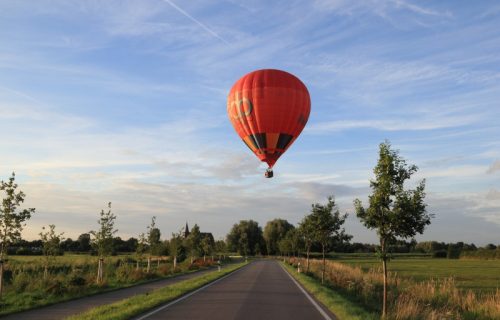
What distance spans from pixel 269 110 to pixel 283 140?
212 cm

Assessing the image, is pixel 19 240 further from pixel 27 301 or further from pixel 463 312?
pixel 463 312

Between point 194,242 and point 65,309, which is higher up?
point 194,242

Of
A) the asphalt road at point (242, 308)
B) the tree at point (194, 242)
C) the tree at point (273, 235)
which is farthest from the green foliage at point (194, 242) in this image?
the tree at point (273, 235)

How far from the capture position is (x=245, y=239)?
14062 centimetres

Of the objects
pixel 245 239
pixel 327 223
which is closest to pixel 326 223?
pixel 327 223

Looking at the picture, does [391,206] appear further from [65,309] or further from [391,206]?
[65,309]

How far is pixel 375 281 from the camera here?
26.0 meters

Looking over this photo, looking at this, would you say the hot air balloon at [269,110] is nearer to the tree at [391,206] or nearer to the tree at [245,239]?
the tree at [391,206]

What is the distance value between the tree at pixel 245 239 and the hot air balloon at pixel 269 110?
11541cm

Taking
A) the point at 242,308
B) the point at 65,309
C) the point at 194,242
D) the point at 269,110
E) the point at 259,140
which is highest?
the point at 269,110

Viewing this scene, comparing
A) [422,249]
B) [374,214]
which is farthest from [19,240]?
[422,249]

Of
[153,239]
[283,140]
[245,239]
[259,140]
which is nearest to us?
[259,140]

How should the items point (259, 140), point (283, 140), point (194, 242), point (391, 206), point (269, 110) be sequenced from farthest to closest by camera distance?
1. point (194, 242)
2. point (283, 140)
3. point (259, 140)
4. point (269, 110)
5. point (391, 206)

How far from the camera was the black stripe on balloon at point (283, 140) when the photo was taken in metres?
26.5
